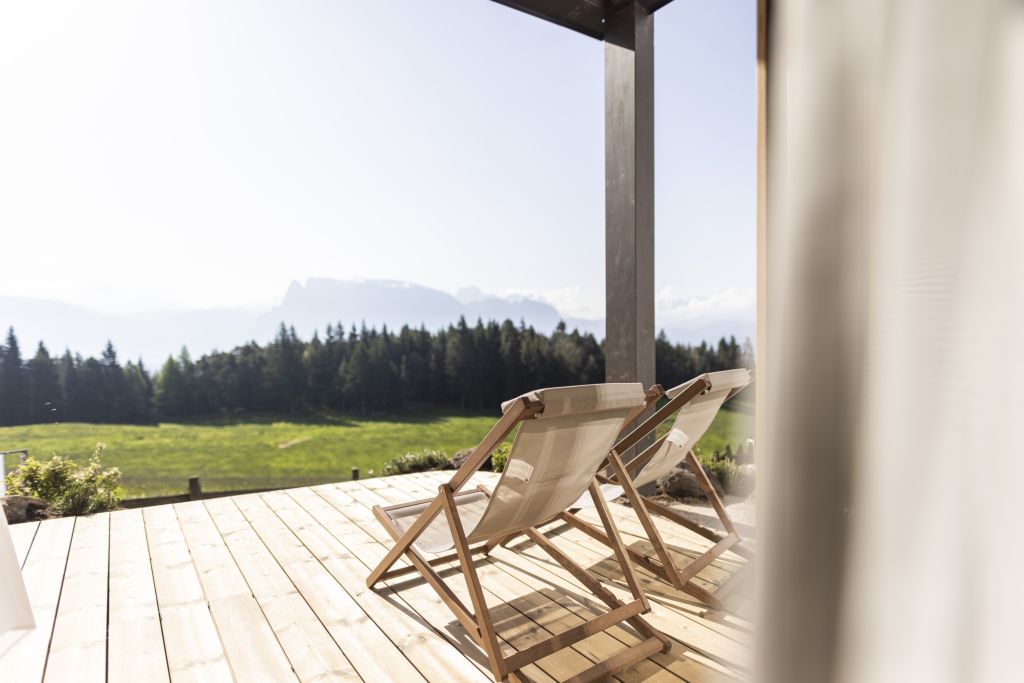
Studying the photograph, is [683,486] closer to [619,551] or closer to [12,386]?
[619,551]

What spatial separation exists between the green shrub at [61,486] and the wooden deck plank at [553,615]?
2.75 metres

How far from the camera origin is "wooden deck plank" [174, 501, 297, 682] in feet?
6.25

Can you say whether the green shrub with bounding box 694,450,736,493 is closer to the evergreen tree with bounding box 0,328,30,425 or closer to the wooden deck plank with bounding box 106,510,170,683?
the wooden deck plank with bounding box 106,510,170,683

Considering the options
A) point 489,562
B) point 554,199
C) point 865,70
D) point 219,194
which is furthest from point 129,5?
point 865,70

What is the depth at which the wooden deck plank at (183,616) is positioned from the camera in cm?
190

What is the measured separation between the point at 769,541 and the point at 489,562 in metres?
2.36

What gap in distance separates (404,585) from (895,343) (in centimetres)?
Result: 237

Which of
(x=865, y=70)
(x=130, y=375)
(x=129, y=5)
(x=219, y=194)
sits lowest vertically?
(x=130, y=375)

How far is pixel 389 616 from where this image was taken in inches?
89.0

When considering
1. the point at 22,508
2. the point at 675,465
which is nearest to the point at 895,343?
the point at 675,465

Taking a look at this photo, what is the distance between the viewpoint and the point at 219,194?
31.4 ft

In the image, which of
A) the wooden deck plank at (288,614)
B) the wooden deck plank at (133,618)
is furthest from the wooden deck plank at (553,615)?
the wooden deck plank at (133,618)

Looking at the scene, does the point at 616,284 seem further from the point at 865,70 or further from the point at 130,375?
the point at 130,375

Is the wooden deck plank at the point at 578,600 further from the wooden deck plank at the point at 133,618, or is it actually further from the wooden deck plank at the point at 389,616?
the wooden deck plank at the point at 133,618
